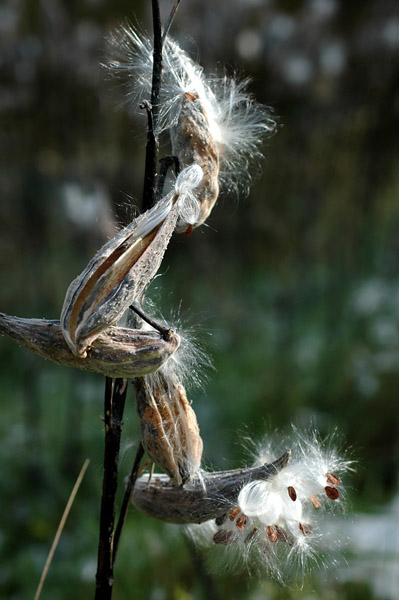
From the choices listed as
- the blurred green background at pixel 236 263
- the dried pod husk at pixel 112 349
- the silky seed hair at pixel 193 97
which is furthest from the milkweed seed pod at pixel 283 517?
the blurred green background at pixel 236 263

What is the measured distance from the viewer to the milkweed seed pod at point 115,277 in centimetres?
45

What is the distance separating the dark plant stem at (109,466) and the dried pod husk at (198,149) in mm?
146

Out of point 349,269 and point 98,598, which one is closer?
point 98,598

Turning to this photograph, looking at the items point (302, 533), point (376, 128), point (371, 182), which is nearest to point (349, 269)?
point (371, 182)

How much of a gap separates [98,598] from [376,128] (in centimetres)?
305

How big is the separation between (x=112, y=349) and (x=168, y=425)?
0.13 meters

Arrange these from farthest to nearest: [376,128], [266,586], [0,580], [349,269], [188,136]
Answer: [376,128] → [349,269] → [0,580] → [266,586] → [188,136]

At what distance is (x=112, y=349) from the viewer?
1.53 feet

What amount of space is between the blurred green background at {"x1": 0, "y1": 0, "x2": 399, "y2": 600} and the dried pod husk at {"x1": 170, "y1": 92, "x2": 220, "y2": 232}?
0.84m

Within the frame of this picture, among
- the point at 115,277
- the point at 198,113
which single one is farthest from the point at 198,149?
the point at 115,277

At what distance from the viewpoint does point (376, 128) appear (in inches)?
129

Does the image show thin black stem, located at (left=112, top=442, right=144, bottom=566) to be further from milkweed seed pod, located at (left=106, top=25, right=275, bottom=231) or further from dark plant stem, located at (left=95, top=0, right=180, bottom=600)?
milkweed seed pod, located at (left=106, top=25, right=275, bottom=231)

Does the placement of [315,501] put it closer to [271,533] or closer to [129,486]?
[271,533]

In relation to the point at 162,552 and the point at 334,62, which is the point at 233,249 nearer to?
the point at 334,62
